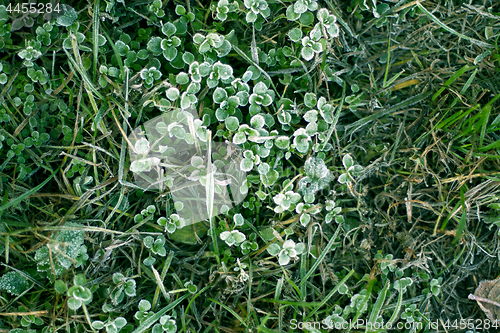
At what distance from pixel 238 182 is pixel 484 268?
1208mm

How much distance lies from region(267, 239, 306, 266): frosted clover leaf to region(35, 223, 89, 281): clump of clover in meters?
0.76

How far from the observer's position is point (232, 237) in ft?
4.82

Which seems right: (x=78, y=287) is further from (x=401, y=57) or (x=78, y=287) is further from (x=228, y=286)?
(x=401, y=57)

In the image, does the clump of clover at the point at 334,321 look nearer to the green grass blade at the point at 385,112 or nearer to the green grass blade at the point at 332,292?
the green grass blade at the point at 332,292

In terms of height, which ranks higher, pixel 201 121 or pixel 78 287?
pixel 201 121

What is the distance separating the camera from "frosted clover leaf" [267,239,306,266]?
146 centimetres

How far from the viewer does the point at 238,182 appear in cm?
153

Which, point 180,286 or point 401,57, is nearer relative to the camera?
point 180,286

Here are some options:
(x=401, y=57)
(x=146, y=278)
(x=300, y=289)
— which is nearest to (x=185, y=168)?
(x=146, y=278)

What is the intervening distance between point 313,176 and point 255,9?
0.75 m

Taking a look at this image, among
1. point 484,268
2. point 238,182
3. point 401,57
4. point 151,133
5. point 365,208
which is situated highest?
point 401,57

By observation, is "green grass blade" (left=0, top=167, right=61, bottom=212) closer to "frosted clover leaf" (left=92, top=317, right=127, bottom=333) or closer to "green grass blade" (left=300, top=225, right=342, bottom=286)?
"frosted clover leaf" (left=92, top=317, right=127, bottom=333)

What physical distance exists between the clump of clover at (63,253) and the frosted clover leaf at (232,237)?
0.56m

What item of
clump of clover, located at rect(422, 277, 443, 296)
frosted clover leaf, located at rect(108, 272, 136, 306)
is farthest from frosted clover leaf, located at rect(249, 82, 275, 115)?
clump of clover, located at rect(422, 277, 443, 296)
